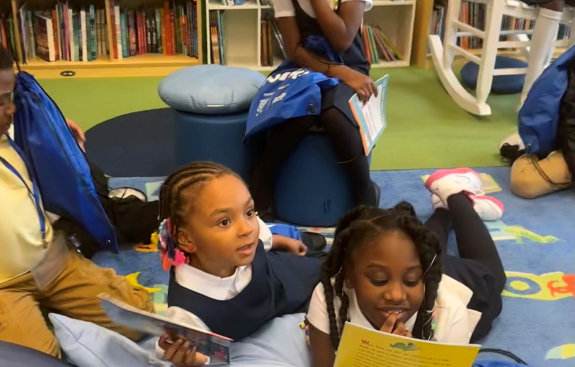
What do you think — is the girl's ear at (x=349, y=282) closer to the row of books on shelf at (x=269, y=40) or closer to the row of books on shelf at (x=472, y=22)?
the row of books on shelf at (x=269, y=40)

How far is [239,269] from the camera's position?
4.05ft

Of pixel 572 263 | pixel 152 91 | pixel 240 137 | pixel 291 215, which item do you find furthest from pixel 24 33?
pixel 572 263

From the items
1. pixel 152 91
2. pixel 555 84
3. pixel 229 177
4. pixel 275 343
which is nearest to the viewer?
pixel 229 177

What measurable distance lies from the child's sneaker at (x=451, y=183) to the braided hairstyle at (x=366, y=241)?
0.69m

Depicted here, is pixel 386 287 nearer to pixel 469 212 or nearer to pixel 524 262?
pixel 469 212

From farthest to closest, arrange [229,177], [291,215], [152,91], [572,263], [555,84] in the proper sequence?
[152,91]
[555,84]
[291,215]
[572,263]
[229,177]

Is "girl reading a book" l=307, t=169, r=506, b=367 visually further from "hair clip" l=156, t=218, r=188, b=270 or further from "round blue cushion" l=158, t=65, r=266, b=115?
"round blue cushion" l=158, t=65, r=266, b=115

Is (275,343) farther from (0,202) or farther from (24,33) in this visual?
(24,33)

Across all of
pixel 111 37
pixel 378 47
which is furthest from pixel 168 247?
pixel 378 47

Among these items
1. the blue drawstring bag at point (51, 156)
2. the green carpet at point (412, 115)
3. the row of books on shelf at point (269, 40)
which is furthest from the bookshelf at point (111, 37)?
the blue drawstring bag at point (51, 156)

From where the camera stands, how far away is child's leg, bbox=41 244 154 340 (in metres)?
1.42

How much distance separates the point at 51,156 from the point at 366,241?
0.69 metres

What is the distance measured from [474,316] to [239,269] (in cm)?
47

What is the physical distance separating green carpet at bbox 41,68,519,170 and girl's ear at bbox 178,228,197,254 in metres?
1.29
